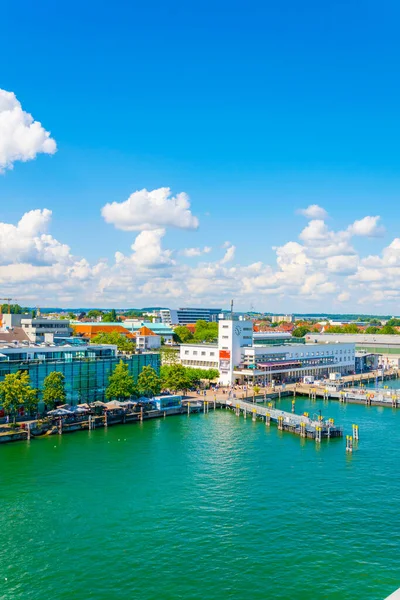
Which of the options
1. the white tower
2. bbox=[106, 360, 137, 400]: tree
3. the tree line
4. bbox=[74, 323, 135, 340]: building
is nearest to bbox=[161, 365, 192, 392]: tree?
the tree line

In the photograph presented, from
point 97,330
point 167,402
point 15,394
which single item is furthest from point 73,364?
point 97,330

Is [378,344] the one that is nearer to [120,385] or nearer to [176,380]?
[176,380]

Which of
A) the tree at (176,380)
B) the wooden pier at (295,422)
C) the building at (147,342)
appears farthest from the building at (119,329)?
the wooden pier at (295,422)

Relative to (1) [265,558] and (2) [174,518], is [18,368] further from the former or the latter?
(1) [265,558]

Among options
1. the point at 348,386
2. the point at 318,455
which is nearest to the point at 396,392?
the point at 348,386

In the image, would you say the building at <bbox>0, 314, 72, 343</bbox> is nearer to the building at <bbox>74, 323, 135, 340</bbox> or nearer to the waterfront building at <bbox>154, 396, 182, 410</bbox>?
the waterfront building at <bbox>154, 396, 182, 410</bbox>

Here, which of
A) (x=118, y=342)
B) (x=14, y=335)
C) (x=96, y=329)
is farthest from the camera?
(x=96, y=329)

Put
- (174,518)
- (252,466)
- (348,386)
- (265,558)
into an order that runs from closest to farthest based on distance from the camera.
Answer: (265,558), (174,518), (252,466), (348,386)
